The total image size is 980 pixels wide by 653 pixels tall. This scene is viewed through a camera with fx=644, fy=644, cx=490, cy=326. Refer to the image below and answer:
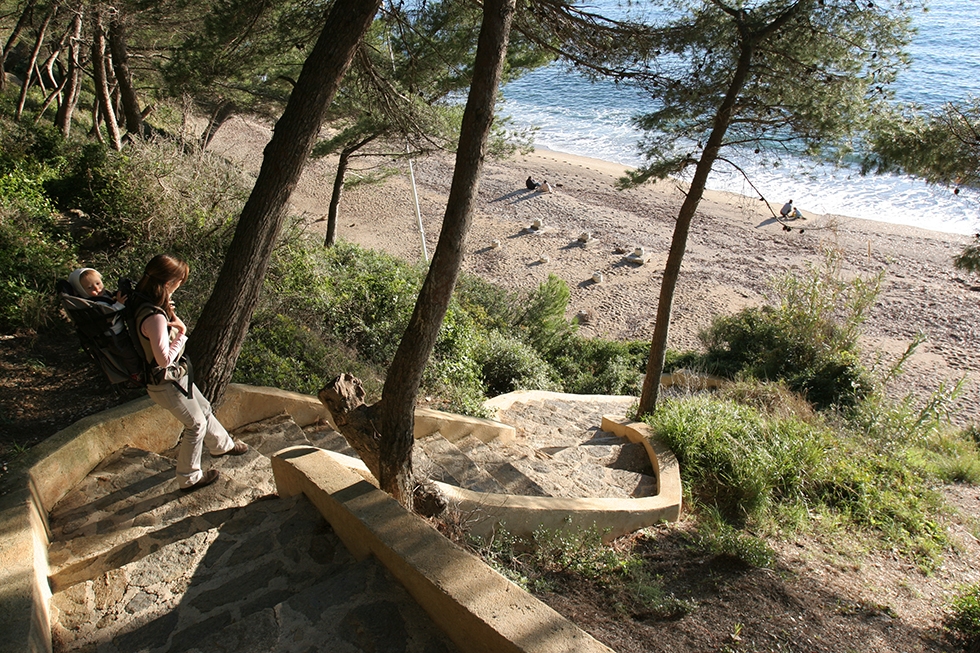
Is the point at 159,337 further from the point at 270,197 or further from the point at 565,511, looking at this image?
the point at 565,511

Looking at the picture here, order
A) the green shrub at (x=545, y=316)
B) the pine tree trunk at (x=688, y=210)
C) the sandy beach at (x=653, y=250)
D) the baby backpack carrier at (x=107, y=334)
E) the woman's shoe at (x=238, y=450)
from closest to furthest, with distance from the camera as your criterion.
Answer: the baby backpack carrier at (x=107, y=334) → the woman's shoe at (x=238, y=450) → the pine tree trunk at (x=688, y=210) → the green shrub at (x=545, y=316) → the sandy beach at (x=653, y=250)

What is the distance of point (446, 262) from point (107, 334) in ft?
6.33

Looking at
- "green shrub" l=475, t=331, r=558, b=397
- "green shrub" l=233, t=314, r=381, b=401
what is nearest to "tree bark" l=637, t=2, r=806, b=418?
"green shrub" l=475, t=331, r=558, b=397

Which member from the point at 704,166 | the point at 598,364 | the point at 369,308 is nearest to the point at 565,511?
the point at 369,308

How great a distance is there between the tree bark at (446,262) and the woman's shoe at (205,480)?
3.74ft

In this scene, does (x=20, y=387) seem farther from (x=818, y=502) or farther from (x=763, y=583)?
(x=818, y=502)

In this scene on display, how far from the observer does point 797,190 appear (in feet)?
→ 85.4

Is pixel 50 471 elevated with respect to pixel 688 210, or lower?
lower

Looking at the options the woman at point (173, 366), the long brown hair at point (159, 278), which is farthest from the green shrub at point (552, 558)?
the long brown hair at point (159, 278)

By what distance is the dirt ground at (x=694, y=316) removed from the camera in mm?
4188

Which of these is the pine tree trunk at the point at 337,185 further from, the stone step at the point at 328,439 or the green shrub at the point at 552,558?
the green shrub at the point at 552,558

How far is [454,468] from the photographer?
5.72 m

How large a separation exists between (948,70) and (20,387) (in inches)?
1534

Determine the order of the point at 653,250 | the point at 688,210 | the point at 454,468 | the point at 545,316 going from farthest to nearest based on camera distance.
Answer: the point at 653,250 → the point at 545,316 → the point at 688,210 → the point at 454,468
